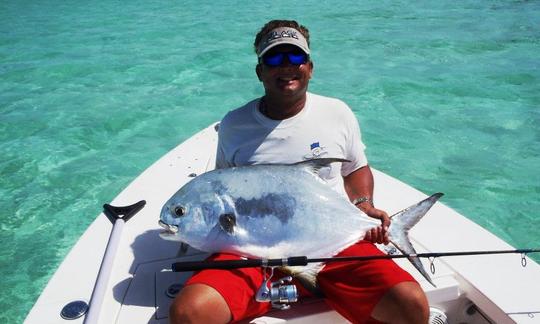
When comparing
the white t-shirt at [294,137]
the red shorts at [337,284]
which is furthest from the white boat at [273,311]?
the white t-shirt at [294,137]

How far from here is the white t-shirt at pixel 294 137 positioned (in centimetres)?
226

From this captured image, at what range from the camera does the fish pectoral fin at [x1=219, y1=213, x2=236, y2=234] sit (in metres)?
1.84

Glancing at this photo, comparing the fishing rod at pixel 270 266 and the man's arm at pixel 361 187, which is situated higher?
the man's arm at pixel 361 187

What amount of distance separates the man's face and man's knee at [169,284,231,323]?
3.38 feet

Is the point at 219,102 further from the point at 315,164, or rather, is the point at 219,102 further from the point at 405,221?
the point at 405,221

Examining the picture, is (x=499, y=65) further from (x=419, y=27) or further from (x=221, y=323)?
(x=221, y=323)

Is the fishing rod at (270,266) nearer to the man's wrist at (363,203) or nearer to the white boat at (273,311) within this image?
the white boat at (273,311)

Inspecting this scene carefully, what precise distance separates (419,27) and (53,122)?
31.7 ft

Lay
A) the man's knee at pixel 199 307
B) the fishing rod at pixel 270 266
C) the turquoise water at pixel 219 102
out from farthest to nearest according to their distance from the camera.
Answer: the turquoise water at pixel 219 102 → the fishing rod at pixel 270 266 → the man's knee at pixel 199 307

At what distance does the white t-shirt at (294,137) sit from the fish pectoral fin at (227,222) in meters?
0.49

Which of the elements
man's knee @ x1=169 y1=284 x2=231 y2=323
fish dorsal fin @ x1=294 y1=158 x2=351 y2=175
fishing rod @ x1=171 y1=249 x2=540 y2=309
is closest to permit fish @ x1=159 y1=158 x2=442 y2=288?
fish dorsal fin @ x1=294 y1=158 x2=351 y2=175

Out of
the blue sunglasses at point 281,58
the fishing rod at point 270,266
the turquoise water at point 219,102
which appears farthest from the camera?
the turquoise water at point 219,102

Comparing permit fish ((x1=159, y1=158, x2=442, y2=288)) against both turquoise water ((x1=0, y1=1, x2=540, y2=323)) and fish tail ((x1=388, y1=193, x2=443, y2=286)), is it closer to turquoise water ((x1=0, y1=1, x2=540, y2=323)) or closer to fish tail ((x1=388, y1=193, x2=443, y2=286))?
fish tail ((x1=388, y1=193, x2=443, y2=286))

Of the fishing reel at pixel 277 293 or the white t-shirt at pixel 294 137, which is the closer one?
the fishing reel at pixel 277 293
